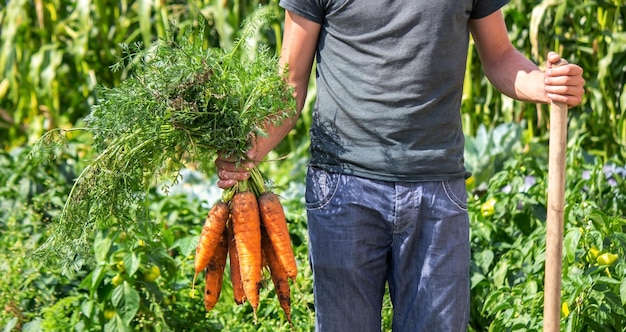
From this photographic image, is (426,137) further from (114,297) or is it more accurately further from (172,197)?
(172,197)

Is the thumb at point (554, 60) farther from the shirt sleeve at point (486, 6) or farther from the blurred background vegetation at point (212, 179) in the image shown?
the blurred background vegetation at point (212, 179)

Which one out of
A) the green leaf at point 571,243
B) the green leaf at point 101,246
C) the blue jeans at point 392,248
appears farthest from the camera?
the green leaf at point 101,246

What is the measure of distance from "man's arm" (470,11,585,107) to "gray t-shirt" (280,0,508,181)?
7cm

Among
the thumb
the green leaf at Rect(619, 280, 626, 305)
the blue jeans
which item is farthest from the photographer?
the green leaf at Rect(619, 280, 626, 305)

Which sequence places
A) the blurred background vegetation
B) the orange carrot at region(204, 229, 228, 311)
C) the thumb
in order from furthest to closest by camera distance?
the blurred background vegetation, the orange carrot at region(204, 229, 228, 311), the thumb

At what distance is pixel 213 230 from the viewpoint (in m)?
2.10

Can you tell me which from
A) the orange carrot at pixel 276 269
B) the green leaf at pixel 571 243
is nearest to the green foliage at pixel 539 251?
the green leaf at pixel 571 243

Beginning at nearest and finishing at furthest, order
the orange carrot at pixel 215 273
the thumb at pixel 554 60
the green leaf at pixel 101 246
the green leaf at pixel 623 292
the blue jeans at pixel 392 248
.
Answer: the thumb at pixel 554 60 < the blue jeans at pixel 392 248 < the orange carrot at pixel 215 273 < the green leaf at pixel 623 292 < the green leaf at pixel 101 246

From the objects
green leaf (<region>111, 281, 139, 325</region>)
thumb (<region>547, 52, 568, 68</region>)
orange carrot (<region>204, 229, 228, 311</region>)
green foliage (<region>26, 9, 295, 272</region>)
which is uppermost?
thumb (<region>547, 52, 568, 68</region>)

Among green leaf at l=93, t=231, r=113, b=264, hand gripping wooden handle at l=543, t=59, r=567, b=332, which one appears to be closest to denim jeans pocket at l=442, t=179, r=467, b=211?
hand gripping wooden handle at l=543, t=59, r=567, b=332

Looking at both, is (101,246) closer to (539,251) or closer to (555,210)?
(539,251)

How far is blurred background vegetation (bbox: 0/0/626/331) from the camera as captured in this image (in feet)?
8.76

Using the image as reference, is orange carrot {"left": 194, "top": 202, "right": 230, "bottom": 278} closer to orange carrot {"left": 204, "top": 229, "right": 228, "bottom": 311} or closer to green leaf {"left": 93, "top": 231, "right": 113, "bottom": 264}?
orange carrot {"left": 204, "top": 229, "right": 228, "bottom": 311}

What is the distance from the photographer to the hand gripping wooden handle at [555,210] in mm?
Result: 1917
